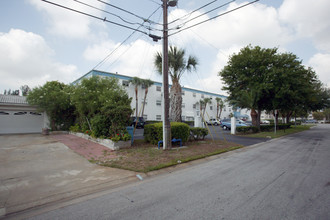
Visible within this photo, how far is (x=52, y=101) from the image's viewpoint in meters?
14.6

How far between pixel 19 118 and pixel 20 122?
1.31ft

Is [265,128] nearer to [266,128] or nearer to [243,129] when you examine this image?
[266,128]

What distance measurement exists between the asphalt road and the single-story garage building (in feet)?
54.8

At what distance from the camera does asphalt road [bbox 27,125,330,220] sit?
2713 mm

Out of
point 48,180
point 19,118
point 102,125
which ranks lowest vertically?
point 48,180

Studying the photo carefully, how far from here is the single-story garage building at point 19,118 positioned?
583 inches

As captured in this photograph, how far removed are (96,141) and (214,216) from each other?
885 centimetres

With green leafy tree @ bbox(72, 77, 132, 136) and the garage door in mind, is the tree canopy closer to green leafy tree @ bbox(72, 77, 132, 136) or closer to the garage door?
green leafy tree @ bbox(72, 77, 132, 136)

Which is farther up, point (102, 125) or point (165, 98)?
point (165, 98)

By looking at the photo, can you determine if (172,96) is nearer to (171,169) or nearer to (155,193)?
(171,169)

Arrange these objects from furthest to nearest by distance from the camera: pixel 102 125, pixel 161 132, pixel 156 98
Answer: pixel 156 98, pixel 102 125, pixel 161 132

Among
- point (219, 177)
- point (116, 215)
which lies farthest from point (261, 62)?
point (116, 215)

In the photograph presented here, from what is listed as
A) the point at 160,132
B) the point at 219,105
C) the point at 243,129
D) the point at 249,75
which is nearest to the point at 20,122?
the point at 160,132

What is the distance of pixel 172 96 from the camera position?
10.7 metres
